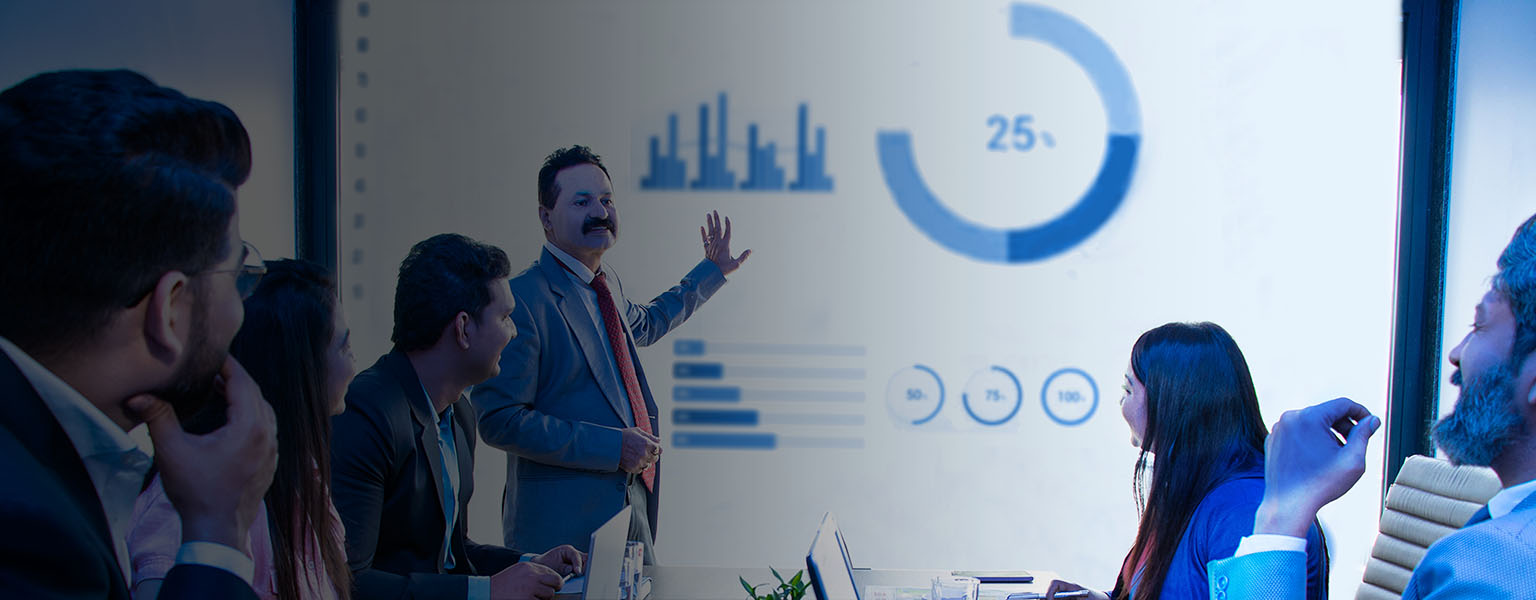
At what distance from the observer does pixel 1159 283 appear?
3.40 metres

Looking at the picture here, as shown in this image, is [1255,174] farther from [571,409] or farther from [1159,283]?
[571,409]

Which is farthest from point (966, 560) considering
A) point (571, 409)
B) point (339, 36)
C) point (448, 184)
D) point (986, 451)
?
point (339, 36)

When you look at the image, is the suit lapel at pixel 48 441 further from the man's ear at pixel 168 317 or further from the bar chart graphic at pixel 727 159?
the bar chart graphic at pixel 727 159

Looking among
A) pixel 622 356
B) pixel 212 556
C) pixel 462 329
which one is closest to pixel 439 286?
pixel 462 329

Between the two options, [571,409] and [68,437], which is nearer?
[68,437]

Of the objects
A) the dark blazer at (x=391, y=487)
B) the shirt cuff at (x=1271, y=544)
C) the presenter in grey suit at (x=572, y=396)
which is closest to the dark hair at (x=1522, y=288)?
the shirt cuff at (x=1271, y=544)

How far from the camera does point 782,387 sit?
11.3 feet

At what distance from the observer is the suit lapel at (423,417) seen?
1.93 m

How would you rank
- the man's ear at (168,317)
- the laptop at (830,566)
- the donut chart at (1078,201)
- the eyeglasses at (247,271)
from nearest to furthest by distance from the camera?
the man's ear at (168,317) < the eyeglasses at (247,271) < the laptop at (830,566) < the donut chart at (1078,201)

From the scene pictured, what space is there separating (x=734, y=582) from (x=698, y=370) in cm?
126

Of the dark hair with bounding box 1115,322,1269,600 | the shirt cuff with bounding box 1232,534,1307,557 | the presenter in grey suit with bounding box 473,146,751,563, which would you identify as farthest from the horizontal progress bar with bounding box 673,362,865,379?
the shirt cuff with bounding box 1232,534,1307,557

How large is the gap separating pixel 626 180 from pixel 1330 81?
2594mm

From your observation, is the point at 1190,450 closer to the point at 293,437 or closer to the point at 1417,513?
the point at 1417,513

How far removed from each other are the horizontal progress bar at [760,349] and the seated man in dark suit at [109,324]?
2.51 m
